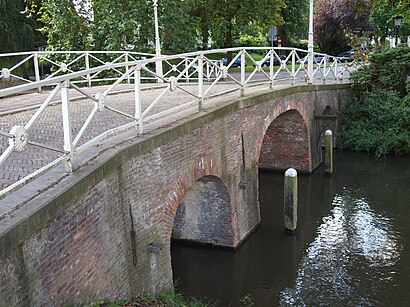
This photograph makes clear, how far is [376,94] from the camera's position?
68.7 feet

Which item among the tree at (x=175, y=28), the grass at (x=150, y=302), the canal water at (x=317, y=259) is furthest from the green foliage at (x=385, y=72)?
the grass at (x=150, y=302)

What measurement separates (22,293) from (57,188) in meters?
1.04

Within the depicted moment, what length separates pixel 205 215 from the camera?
36.0 ft

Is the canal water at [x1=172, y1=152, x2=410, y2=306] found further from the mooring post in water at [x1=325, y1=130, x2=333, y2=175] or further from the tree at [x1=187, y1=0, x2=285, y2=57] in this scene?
the tree at [x1=187, y1=0, x2=285, y2=57]

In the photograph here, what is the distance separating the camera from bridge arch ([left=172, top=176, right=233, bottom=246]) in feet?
34.9

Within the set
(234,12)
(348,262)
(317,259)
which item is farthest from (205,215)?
(234,12)

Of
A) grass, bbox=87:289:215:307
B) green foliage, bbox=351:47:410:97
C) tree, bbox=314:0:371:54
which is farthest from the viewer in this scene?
tree, bbox=314:0:371:54

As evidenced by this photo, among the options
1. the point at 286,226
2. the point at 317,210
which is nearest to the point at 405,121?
the point at 317,210

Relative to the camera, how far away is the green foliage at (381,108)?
19.7m

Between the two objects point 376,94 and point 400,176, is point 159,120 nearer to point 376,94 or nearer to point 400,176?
point 400,176

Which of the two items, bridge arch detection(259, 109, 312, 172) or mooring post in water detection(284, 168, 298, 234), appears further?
bridge arch detection(259, 109, 312, 172)

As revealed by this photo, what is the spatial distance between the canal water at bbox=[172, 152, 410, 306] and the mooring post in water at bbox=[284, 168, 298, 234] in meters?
0.27

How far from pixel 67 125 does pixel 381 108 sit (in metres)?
18.0

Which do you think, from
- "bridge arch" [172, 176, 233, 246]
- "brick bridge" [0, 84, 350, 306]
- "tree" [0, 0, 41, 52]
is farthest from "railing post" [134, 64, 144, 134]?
"tree" [0, 0, 41, 52]
